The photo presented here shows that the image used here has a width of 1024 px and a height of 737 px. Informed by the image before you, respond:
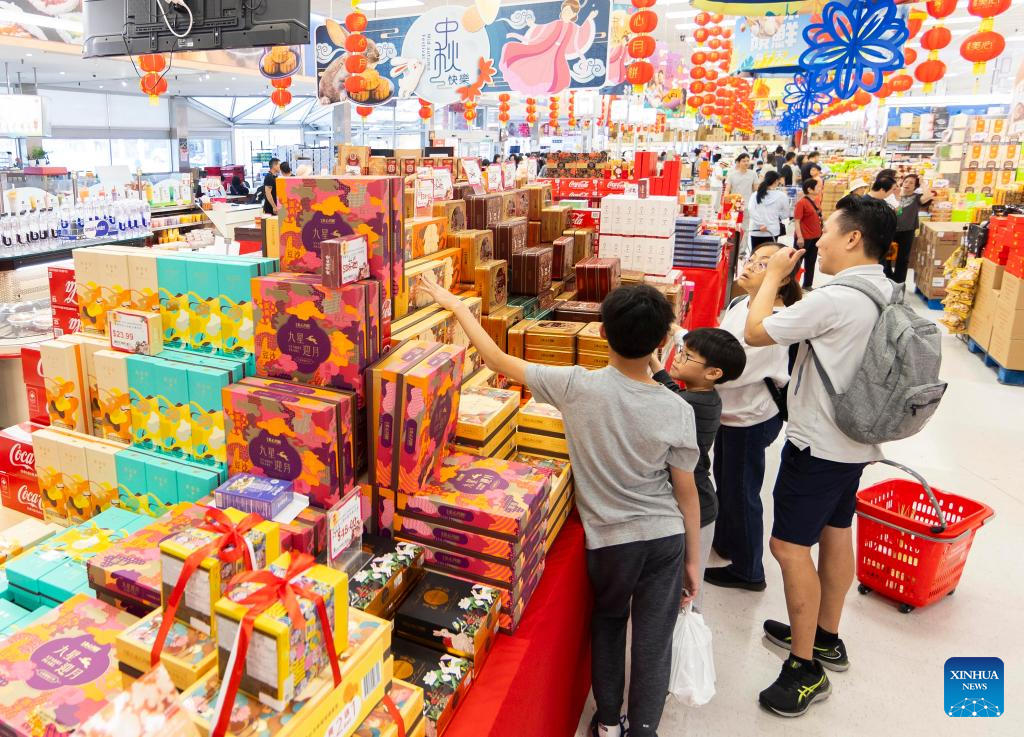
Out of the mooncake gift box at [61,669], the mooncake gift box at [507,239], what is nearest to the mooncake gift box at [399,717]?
the mooncake gift box at [61,669]

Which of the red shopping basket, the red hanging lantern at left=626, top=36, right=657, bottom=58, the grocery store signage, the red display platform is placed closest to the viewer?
the red display platform

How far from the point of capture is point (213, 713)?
115 cm

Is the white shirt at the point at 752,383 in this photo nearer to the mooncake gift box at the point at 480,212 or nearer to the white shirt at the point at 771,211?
the mooncake gift box at the point at 480,212

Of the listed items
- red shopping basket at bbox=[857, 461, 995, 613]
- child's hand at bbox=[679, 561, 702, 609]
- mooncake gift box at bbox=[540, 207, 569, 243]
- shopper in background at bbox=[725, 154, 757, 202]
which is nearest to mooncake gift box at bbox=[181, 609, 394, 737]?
child's hand at bbox=[679, 561, 702, 609]

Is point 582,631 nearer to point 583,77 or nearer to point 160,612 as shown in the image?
point 160,612

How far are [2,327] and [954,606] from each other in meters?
5.38

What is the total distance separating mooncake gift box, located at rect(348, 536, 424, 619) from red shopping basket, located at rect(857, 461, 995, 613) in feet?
7.56

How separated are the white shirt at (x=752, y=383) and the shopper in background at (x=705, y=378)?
54 centimetres

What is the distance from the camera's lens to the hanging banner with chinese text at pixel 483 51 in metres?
8.45

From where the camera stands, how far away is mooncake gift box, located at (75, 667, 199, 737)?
1.01 metres

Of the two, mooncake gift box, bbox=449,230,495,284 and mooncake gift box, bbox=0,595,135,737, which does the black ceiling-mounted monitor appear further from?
mooncake gift box, bbox=0,595,135,737

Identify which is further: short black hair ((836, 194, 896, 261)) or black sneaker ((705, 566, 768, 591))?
black sneaker ((705, 566, 768, 591))

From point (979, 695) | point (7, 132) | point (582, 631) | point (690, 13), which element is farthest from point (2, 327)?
point (690, 13)

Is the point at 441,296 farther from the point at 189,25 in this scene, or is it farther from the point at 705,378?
the point at 189,25
